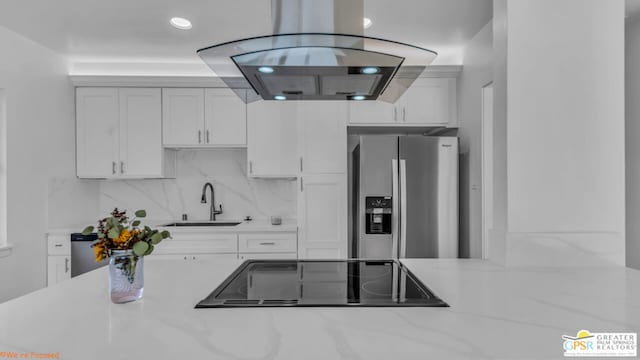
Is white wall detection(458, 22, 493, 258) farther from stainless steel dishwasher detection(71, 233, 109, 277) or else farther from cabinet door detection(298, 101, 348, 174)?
stainless steel dishwasher detection(71, 233, 109, 277)

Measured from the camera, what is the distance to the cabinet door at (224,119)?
353 cm

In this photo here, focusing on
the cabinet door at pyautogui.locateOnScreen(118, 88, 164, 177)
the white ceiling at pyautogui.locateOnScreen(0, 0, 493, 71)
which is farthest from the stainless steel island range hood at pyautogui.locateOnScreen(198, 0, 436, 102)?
the cabinet door at pyautogui.locateOnScreen(118, 88, 164, 177)

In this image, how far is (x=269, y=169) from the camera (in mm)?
3514

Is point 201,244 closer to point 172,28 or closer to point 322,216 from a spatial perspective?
point 322,216

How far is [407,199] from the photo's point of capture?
293cm

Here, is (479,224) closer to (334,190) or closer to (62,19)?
(334,190)

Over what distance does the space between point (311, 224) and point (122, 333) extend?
2445 millimetres

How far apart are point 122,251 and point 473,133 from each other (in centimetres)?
269

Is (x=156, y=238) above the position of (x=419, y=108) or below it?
below

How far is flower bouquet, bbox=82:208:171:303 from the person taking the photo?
3.61ft

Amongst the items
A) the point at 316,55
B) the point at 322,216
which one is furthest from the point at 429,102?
the point at 316,55

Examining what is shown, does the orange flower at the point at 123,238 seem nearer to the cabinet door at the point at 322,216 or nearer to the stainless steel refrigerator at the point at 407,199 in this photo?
the stainless steel refrigerator at the point at 407,199

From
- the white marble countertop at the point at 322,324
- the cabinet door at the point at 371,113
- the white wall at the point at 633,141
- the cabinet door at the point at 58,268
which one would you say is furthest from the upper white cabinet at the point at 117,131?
the white wall at the point at 633,141

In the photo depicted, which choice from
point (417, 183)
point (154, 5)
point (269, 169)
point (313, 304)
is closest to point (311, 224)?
point (269, 169)
